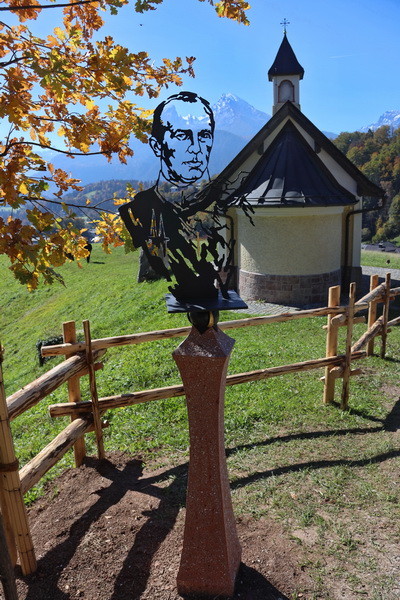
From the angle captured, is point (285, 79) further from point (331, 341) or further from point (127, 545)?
point (127, 545)

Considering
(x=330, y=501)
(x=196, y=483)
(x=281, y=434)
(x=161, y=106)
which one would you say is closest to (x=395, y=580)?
(x=330, y=501)

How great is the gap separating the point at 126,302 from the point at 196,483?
40.0 ft

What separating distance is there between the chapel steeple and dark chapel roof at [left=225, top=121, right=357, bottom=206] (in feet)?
5.44

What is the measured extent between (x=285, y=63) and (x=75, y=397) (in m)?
14.6

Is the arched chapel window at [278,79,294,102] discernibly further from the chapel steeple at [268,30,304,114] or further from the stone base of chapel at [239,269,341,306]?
the stone base of chapel at [239,269,341,306]

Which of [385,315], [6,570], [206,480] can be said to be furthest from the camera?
[385,315]

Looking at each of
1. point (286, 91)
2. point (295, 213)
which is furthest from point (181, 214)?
point (286, 91)

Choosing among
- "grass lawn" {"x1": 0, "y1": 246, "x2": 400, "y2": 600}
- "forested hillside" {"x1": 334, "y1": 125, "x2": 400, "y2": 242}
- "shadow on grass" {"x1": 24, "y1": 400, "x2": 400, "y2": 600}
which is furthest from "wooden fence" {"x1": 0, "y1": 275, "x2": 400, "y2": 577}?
"forested hillside" {"x1": 334, "y1": 125, "x2": 400, "y2": 242}

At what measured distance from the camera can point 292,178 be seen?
44.0ft

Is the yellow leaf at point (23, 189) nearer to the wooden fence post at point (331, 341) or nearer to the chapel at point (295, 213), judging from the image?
the wooden fence post at point (331, 341)

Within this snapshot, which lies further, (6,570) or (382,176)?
(382,176)

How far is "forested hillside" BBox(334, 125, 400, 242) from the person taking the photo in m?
49.0

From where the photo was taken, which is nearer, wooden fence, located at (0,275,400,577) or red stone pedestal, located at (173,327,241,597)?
red stone pedestal, located at (173,327,241,597)

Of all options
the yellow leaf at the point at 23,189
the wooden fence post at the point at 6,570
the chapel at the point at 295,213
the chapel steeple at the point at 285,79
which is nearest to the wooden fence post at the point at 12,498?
the wooden fence post at the point at 6,570
